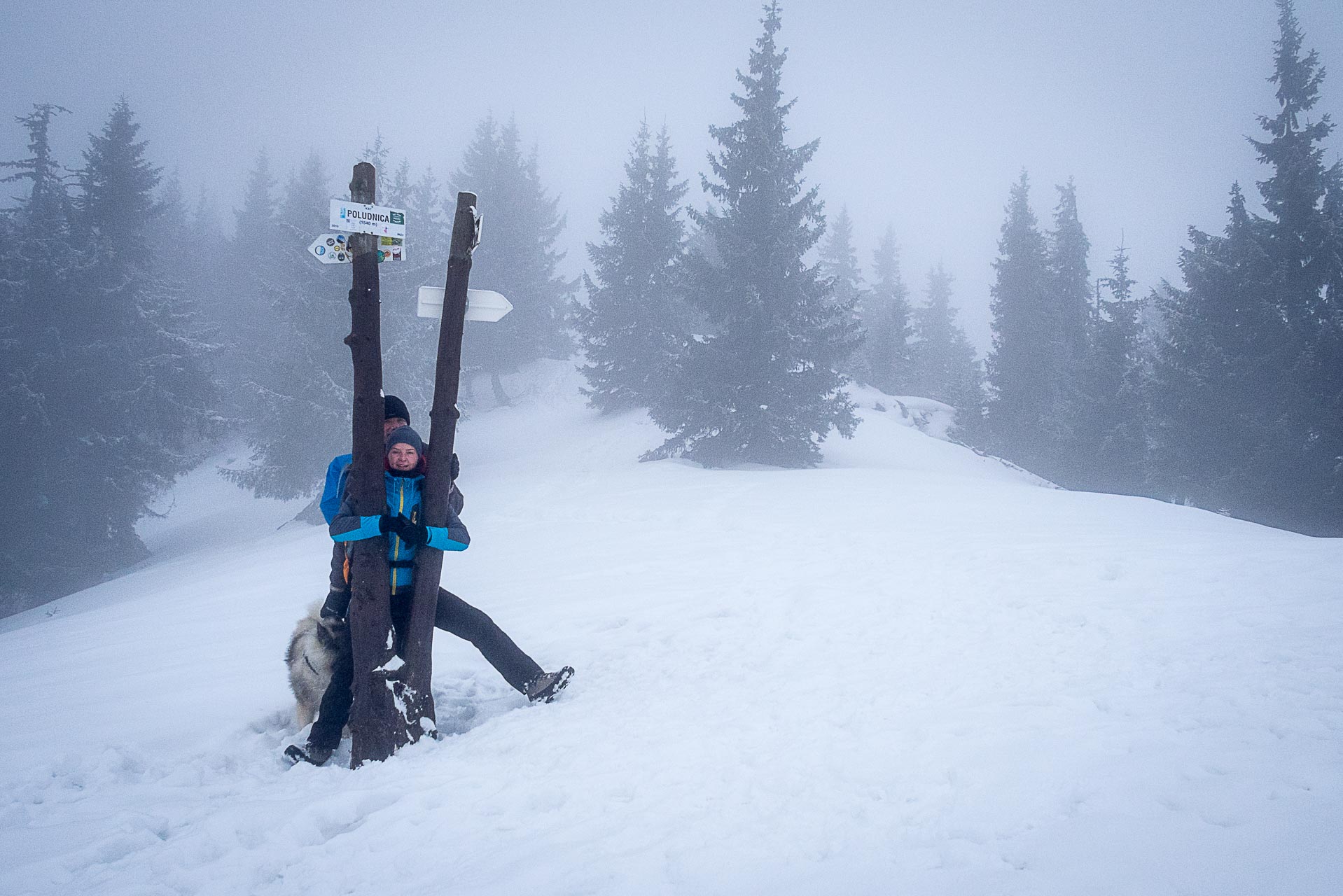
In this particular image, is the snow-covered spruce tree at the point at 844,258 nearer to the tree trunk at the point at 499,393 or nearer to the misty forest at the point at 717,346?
the misty forest at the point at 717,346

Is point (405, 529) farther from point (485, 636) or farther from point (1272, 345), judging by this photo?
point (1272, 345)

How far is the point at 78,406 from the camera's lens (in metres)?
17.9

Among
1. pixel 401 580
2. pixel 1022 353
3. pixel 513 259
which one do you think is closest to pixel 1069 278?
pixel 1022 353

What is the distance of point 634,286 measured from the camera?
25.6 meters

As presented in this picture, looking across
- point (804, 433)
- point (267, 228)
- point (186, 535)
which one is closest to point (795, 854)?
point (804, 433)

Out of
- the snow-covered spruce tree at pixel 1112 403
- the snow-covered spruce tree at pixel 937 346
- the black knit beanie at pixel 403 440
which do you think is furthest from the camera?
the snow-covered spruce tree at pixel 937 346

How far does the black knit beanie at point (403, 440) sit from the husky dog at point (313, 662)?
4.19 ft

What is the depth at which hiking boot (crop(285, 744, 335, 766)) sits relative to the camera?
3.86 meters

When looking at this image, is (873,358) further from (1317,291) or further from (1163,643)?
(1163,643)

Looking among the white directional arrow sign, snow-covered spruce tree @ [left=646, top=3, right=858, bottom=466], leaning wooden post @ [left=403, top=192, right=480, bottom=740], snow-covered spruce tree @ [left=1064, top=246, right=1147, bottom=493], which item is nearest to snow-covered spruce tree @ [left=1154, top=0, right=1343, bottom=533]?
snow-covered spruce tree @ [left=1064, top=246, right=1147, bottom=493]

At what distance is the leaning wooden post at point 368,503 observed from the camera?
3945mm

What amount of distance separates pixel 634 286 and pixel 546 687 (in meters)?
22.7

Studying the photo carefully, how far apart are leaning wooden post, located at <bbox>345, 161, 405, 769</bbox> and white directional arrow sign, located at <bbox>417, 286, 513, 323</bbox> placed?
1.39 ft

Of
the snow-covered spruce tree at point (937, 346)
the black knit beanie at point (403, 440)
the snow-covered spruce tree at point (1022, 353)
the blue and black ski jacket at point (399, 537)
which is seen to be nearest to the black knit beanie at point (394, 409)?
the black knit beanie at point (403, 440)
